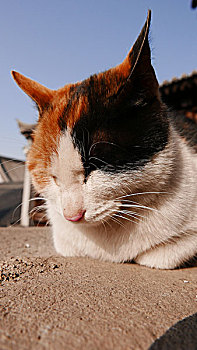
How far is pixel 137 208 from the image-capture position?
4.50ft

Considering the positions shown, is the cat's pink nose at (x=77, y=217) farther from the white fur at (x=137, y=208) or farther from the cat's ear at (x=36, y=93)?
the cat's ear at (x=36, y=93)

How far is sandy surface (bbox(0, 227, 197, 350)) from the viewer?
65 centimetres

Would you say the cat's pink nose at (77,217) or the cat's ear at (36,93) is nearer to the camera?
the cat's pink nose at (77,217)

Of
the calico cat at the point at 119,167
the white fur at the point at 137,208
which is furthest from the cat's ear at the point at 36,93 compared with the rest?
the white fur at the point at 137,208

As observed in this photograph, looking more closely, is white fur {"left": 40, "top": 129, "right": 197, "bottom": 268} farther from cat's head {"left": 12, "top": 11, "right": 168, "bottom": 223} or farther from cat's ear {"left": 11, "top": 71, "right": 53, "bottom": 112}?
cat's ear {"left": 11, "top": 71, "right": 53, "bottom": 112}

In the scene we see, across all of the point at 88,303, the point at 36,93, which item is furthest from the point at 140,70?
the point at 88,303

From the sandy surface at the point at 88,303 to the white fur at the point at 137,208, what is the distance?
105 millimetres

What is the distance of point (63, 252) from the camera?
1659mm

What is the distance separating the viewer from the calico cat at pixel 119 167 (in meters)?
1.19

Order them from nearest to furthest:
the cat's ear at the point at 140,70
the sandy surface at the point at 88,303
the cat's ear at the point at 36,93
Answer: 1. the sandy surface at the point at 88,303
2. the cat's ear at the point at 140,70
3. the cat's ear at the point at 36,93

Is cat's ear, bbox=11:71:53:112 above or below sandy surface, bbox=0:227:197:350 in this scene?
above

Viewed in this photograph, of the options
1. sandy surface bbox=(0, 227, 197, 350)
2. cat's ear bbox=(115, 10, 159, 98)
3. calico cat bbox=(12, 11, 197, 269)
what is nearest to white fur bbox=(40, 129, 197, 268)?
calico cat bbox=(12, 11, 197, 269)

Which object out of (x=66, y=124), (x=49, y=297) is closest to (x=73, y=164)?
(x=66, y=124)

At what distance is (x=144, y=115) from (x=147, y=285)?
0.85 m
